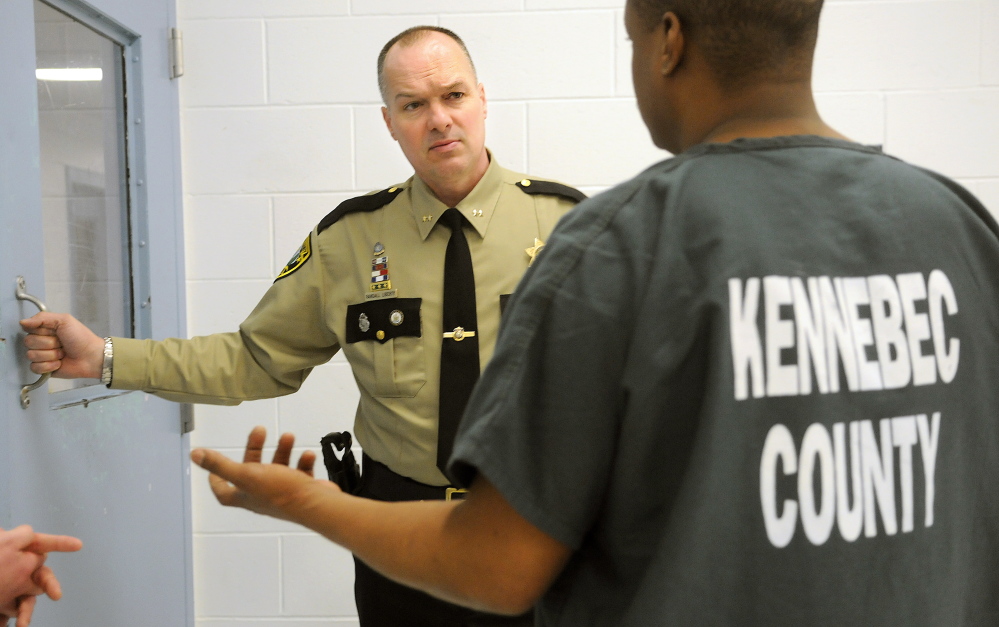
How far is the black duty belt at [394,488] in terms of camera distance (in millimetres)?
1549

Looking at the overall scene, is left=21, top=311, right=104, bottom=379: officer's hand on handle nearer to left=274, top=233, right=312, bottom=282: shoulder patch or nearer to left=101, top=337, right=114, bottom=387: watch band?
left=101, top=337, right=114, bottom=387: watch band

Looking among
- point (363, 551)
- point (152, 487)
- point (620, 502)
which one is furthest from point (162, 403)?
point (620, 502)

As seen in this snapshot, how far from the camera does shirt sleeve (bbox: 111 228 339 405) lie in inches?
62.5

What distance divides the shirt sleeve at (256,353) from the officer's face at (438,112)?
30cm

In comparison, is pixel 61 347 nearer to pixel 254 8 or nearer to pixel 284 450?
pixel 284 450

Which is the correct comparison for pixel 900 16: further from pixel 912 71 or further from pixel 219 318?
pixel 219 318

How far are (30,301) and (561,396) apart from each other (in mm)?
1176

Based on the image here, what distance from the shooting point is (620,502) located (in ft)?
2.15

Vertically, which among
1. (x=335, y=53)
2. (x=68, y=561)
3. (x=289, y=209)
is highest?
(x=335, y=53)

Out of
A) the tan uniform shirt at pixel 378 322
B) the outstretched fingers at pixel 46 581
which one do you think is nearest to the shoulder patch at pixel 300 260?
the tan uniform shirt at pixel 378 322

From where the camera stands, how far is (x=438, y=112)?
64.9 inches

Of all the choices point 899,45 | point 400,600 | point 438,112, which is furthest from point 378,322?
point 899,45

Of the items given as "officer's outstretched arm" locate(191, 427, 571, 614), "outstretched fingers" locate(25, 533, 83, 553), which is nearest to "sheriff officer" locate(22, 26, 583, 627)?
"outstretched fingers" locate(25, 533, 83, 553)

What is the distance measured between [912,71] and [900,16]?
15 cm
